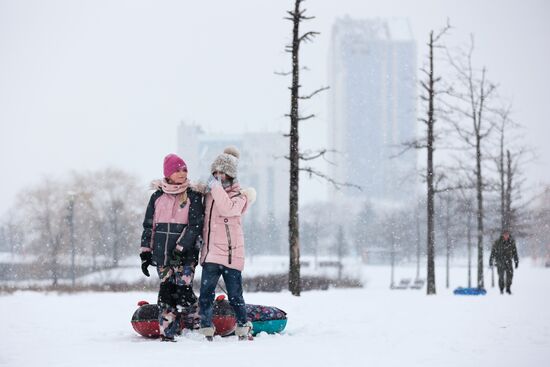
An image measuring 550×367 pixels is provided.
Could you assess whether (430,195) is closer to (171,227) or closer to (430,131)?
(430,131)

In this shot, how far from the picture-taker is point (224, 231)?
22.1ft

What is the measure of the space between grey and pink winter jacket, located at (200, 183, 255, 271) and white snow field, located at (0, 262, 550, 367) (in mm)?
838

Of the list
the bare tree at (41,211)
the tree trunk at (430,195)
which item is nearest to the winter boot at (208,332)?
the tree trunk at (430,195)

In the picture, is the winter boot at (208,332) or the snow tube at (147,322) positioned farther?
the snow tube at (147,322)

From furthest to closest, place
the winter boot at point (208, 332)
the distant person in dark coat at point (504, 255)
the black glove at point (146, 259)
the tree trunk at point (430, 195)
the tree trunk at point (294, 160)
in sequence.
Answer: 1. the tree trunk at point (430, 195)
2. the distant person in dark coat at point (504, 255)
3. the tree trunk at point (294, 160)
4. the winter boot at point (208, 332)
5. the black glove at point (146, 259)

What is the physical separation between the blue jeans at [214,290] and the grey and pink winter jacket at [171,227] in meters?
0.22

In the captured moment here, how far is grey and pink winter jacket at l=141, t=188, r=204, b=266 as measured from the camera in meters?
6.57

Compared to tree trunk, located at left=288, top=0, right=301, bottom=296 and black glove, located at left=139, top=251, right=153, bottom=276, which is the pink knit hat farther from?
tree trunk, located at left=288, top=0, right=301, bottom=296

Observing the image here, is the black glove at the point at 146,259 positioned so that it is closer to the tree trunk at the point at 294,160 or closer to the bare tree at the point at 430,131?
the tree trunk at the point at 294,160

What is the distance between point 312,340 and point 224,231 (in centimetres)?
147

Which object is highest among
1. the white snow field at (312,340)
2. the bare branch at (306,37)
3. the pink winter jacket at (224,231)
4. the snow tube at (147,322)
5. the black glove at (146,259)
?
the bare branch at (306,37)

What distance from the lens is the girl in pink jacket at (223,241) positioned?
6.66 m

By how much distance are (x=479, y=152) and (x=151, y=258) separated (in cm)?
1801

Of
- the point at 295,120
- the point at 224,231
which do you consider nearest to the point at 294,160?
the point at 295,120
